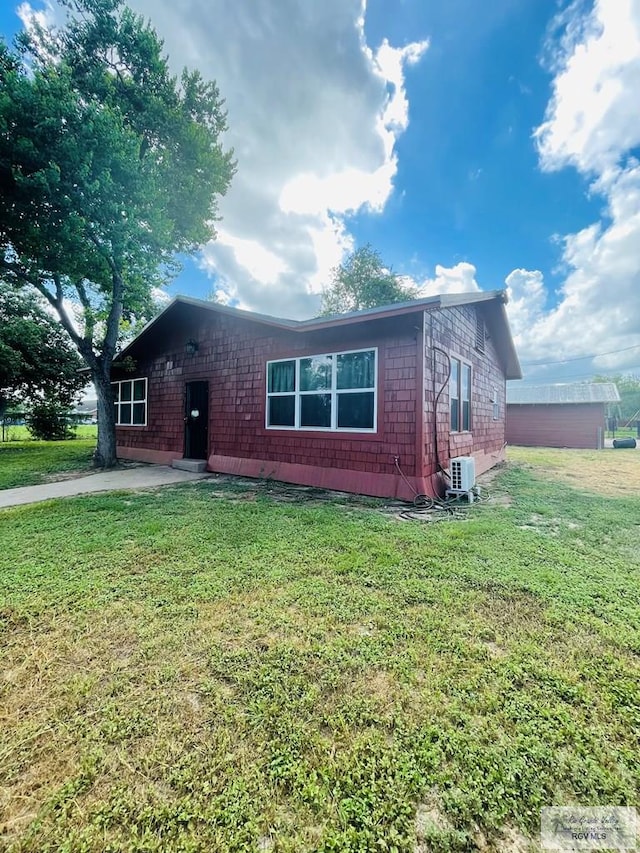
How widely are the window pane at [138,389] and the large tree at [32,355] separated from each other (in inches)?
246

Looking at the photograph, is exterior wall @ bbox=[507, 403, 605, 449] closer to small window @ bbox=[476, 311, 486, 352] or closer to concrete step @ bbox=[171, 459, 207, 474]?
small window @ bbox=[476, 311, 486, 352]

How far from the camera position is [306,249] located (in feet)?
69.8

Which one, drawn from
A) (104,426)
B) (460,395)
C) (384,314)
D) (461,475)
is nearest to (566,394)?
(460,395)

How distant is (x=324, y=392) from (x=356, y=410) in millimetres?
799

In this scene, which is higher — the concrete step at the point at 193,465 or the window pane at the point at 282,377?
the window pane at the point at 282,377

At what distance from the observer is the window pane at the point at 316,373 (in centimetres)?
687

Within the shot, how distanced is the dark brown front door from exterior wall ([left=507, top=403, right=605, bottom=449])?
1704 centimetres

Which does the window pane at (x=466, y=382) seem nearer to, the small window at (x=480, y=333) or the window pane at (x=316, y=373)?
the small window at (x=480, y=333)

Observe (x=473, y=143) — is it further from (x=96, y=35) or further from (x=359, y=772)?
(x=359, y=772)

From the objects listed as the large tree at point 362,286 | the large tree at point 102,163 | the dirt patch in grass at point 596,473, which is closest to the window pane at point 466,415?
the dirt patch in grass at point 596,473

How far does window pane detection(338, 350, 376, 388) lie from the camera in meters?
6.30

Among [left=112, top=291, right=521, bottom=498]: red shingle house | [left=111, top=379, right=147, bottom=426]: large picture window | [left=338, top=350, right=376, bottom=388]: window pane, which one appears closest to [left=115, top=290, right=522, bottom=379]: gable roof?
[left=112, top=291, right=521, bottom=498]: red shingle house

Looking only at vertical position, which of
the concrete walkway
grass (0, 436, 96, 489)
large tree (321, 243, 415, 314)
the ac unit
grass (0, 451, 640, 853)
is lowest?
grass (0, 451, 640, 853)

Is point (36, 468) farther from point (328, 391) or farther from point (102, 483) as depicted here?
point (328, 391)
